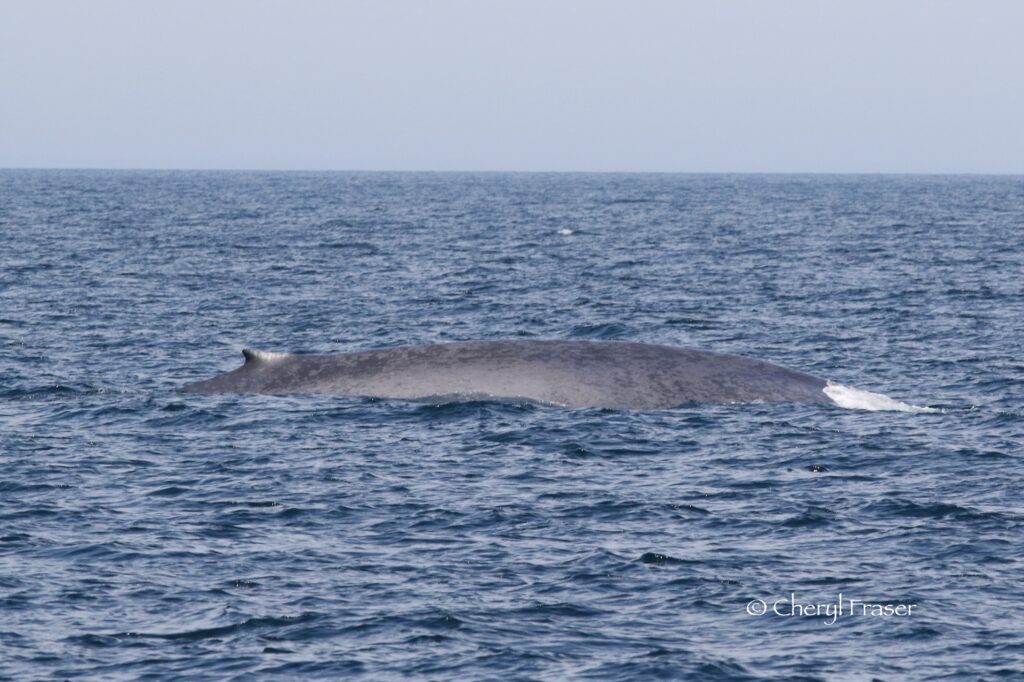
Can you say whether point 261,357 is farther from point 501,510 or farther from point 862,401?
point 862,401

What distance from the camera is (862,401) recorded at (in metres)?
28.4

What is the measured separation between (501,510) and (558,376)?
621 cm

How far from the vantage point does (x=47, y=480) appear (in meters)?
23.1

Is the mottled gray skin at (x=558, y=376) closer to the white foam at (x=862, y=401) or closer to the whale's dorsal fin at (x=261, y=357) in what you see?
the whale's dorsal fin at (x=261, y=357)

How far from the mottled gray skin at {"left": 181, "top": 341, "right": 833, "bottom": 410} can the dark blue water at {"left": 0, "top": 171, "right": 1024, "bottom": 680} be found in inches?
11.7

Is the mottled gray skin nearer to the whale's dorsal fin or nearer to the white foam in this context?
the whale's dorsal fin

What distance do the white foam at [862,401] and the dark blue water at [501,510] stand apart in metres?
0.59

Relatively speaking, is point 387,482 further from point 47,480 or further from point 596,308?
point 596,308

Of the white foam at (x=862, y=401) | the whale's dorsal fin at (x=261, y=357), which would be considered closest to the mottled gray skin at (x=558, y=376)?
the whale's dorsal fin at (x=261, y=357)

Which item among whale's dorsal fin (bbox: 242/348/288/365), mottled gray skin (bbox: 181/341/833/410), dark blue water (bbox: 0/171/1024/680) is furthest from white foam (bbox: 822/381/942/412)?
whale's dorsal fin (bbox: 242/348/288/365)

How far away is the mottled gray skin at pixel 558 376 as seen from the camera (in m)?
26.9

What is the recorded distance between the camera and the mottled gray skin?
26.9 metres

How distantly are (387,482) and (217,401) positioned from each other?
6.76 meters

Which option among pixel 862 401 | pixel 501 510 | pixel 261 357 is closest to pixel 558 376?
pixel 261 357
